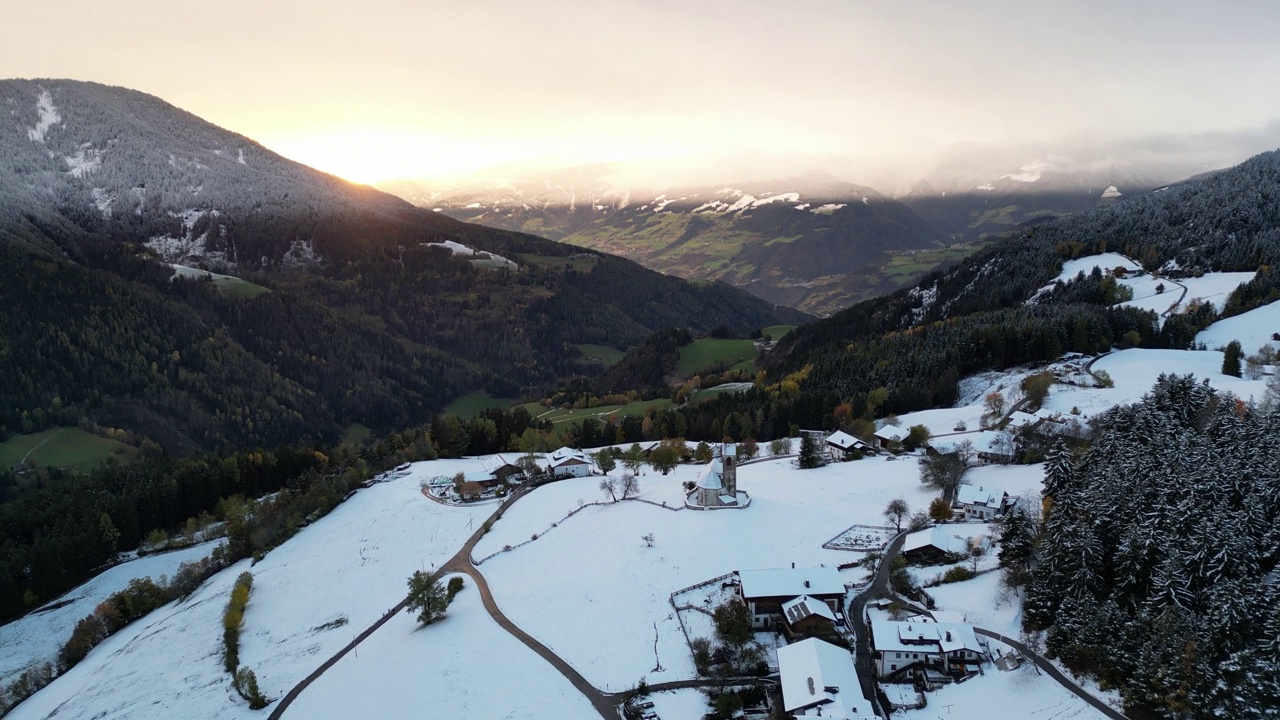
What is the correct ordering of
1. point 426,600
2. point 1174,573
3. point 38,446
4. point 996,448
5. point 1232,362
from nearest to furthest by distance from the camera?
point 1174,573, point 426,600, point 996,448, point 1232,362, point 38,446

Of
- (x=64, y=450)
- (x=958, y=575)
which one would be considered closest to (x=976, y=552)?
(x=958, y=575)

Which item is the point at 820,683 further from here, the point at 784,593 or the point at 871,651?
the point at 784,593

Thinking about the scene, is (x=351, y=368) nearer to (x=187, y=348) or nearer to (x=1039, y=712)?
(x=187, y=348)

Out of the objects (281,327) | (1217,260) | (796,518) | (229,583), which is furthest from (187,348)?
(1217,260)

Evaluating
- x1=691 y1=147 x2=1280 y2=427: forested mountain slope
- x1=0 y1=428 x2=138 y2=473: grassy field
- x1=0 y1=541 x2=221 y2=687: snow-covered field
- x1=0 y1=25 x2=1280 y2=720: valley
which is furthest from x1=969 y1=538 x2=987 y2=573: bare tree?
x1=0 y1=428 x2=138 y2=473: grassy field

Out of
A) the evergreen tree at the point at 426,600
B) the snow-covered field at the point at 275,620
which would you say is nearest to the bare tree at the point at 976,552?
the evergreen tree at the point at 426,600

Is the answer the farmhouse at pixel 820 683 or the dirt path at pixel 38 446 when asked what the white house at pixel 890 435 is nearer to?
the farmhouse at pixel 820 683
